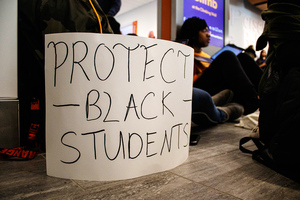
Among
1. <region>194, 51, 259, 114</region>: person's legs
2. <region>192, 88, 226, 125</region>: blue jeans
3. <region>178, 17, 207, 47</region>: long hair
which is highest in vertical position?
<region>178, 17, 207, 47</region>: long hair

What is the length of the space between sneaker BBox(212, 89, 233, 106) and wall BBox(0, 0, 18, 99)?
4.01ft

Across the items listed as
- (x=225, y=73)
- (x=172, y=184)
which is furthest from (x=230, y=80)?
(x=172, y=184)

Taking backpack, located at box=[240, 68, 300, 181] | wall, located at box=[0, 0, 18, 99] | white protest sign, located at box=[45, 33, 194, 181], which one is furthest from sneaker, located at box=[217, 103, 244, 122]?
wall, located at box=[0, 0, 18, 99]

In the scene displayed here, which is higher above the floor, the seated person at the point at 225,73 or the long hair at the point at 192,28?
the long hair at the point at 192,28

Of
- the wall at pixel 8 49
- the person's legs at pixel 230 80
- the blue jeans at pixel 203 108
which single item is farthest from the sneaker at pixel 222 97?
the wall at pixel 8 49

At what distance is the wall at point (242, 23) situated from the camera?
4971 mm

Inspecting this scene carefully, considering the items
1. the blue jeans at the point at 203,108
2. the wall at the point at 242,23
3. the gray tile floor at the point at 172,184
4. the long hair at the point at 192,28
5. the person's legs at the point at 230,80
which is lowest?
the gray tile floor at the point at 172,184

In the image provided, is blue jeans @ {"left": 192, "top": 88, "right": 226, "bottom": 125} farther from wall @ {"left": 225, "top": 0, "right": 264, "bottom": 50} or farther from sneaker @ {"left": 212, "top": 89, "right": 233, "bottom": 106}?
wall @ {"left": 225, "top": 0, "right": 264, "bottom": 50}

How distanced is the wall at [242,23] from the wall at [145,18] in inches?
67.7

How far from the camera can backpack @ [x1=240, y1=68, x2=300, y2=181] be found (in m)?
0.62

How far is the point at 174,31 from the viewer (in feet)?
7.02

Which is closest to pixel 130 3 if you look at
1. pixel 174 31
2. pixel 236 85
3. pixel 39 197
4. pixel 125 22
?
pixel 125 22

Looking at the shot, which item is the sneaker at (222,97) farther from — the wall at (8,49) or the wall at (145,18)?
the wall at (145,18)

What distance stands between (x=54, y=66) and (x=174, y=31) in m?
1.69
